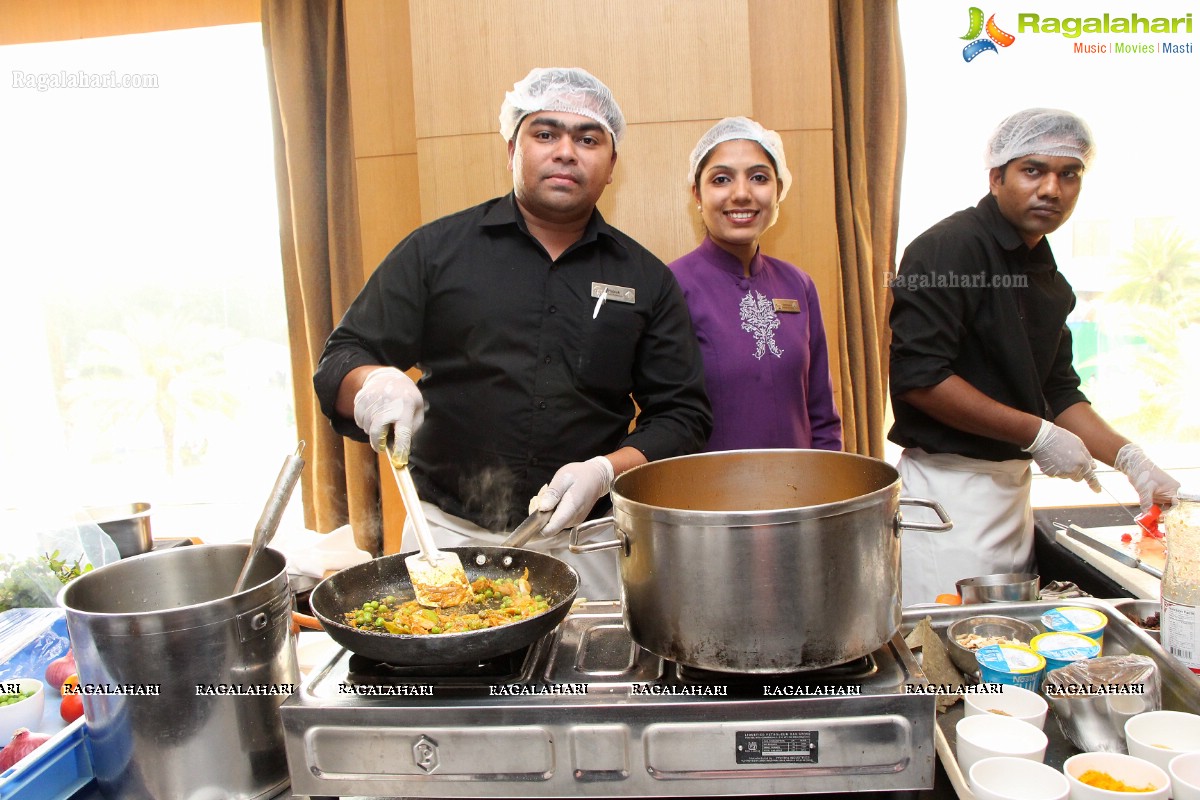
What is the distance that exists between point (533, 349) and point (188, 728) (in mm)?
1267

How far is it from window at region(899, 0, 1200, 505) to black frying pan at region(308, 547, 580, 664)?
10.7 feet

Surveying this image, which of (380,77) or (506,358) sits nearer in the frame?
(506,358)

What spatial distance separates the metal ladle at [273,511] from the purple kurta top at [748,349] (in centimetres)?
153

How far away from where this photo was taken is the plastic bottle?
1.29 meters

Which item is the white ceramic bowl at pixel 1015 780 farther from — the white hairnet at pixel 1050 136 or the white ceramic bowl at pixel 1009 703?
the white hairnet at pixel 1050 136

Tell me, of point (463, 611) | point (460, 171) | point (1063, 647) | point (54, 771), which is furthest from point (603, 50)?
point (54, 771)

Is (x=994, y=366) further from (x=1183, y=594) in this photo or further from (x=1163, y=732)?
(x=1163, y=732)

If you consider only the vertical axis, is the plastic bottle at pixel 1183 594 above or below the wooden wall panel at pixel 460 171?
below

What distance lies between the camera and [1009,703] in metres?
1.17

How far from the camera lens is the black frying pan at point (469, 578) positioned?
1027 millimetres

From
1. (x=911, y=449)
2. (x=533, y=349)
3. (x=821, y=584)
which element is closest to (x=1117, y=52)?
(x=911, y=449)

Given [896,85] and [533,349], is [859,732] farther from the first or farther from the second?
[896,85]

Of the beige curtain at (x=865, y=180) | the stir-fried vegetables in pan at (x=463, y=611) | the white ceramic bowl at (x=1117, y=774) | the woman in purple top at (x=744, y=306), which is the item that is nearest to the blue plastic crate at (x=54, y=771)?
the stir-fried vegetables in pan at (x=463, y=611)

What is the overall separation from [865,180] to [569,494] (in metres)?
2.88
